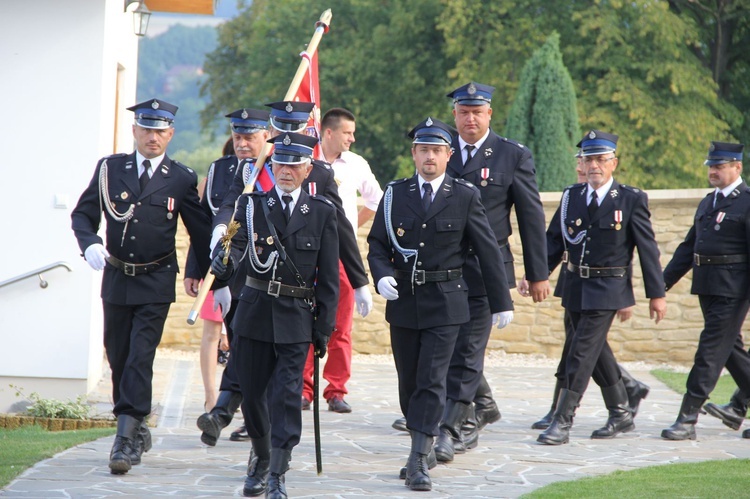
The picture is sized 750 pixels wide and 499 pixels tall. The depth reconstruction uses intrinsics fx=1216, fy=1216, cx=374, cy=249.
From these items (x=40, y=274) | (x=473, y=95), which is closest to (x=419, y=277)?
(x=473, y=95)

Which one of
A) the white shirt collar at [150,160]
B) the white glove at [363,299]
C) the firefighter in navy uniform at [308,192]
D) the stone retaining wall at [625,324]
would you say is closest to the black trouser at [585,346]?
the firefighter in navy uniform at [308,192]

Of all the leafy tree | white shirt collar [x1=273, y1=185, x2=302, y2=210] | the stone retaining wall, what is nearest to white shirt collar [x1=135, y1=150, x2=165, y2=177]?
white shirt collar [x1=273, y1=185, x2=302, y2=210]

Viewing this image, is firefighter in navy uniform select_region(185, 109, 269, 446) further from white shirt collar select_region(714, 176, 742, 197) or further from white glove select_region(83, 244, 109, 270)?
white shirt collar select_region(714, 176, 742, 197)

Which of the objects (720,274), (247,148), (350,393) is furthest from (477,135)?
(350,393)

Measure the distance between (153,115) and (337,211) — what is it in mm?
1325

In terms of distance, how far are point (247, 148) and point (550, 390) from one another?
487 cm

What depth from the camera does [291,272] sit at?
6.48 m

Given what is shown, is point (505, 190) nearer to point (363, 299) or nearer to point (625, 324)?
point (363, 299)

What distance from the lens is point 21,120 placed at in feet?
33.0

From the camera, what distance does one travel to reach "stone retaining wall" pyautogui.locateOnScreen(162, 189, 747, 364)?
558 inches

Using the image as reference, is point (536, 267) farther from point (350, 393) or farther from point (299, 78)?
point (350, 393)

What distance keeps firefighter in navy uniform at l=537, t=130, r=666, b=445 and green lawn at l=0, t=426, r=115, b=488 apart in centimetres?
316

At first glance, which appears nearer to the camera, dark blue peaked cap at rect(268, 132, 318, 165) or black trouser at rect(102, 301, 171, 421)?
dark blue peaked cap at rect(268, 132, 318, 165)

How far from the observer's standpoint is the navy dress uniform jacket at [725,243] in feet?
29.1
